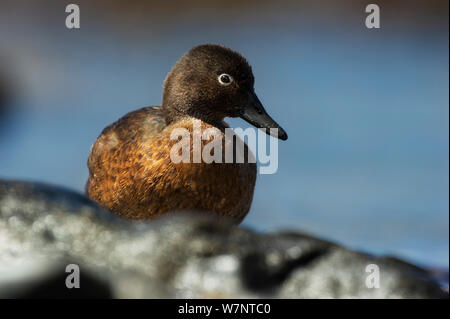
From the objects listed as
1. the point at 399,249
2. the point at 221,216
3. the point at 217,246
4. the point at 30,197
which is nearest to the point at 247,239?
the point at 217,246

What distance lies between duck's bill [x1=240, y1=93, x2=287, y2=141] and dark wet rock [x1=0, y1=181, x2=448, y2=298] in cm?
226

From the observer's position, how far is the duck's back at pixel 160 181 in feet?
16.8

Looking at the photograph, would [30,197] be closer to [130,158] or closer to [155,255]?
[155,255]

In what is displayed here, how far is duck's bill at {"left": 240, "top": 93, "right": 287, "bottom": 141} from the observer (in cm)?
574

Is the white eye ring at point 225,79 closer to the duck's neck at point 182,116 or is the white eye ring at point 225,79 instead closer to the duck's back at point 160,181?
the duck's neck at point 182,116

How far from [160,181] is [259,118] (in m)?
1.06

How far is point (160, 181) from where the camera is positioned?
5129 millimetres

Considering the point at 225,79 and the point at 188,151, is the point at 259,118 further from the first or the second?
the point at 188,151

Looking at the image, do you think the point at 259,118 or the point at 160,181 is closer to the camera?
the point at 160,181

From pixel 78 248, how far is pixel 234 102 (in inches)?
96.7

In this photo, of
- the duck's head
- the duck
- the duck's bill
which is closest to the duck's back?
the duck

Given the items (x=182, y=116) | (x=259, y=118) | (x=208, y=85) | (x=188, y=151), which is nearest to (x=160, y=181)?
(x=188, y=151)

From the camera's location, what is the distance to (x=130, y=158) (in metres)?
5.39
